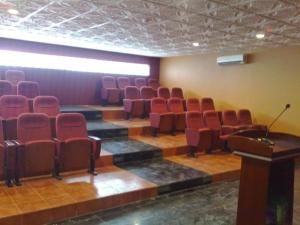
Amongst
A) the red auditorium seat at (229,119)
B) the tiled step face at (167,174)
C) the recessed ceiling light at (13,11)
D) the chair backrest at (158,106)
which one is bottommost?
the tiled step face at (167,174)

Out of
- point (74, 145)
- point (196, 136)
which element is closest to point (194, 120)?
point (196, 136)

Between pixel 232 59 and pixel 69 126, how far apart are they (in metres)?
4.95

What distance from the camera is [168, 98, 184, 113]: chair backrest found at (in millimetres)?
7070

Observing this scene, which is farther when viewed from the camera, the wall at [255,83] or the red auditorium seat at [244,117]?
the red auditorium seat at [244,117]

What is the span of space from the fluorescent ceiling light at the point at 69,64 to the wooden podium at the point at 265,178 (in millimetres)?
6760

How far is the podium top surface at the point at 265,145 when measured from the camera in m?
2.02

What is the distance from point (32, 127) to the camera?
155 inches

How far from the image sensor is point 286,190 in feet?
7.72

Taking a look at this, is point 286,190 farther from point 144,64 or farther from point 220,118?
point 144,64

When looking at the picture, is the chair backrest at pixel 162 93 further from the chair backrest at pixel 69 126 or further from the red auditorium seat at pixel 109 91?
the chair backrest at pixel 69 126

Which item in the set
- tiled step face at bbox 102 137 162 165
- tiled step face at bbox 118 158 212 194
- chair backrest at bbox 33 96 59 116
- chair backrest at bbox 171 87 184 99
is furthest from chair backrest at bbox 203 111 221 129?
chair backrest at bbox 33 96 59 116

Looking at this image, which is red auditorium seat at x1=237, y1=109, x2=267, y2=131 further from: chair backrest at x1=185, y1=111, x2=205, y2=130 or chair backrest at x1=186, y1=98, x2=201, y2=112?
chair backrest at x1=185, y1=111, x2=205, y2=130

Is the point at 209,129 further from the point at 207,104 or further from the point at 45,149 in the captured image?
the point at 45,149

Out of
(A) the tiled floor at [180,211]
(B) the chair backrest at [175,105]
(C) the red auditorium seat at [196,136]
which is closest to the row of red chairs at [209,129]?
(C) the red auditorium seat at [196,136]
